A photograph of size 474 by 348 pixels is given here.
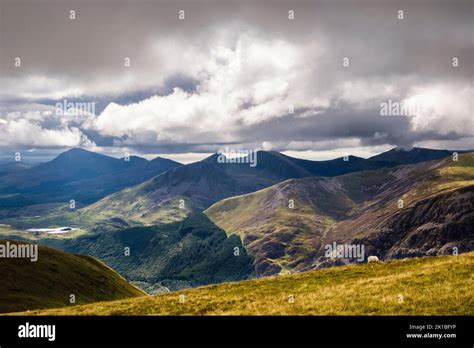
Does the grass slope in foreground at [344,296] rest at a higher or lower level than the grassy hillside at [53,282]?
higher

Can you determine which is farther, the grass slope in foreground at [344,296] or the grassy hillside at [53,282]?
the grassy hillside at [53,282]

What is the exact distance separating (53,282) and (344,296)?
4499 inches

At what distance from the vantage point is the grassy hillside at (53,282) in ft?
347

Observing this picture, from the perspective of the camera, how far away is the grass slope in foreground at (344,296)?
97.1ft

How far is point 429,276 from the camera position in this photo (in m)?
36.7

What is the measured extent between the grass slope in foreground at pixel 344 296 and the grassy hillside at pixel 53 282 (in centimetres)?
7005

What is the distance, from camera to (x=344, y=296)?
33.9 m

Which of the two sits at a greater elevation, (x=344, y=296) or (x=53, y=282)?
(x=344, y=296)

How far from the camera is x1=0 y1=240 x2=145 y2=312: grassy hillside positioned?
106 m
